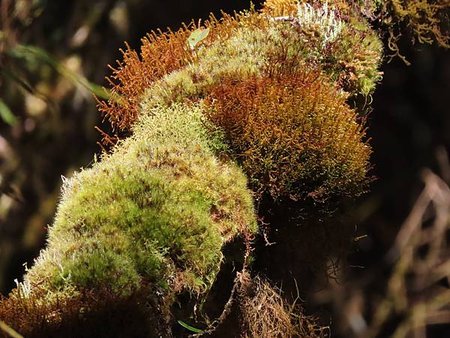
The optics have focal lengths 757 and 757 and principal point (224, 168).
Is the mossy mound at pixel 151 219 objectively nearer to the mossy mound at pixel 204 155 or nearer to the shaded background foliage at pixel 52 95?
the mossy mound at pixel 204 155

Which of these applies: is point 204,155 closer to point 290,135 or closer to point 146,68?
point 290,135

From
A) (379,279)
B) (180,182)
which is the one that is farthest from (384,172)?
(180,182)

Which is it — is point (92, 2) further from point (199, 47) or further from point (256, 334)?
point (256, 334)

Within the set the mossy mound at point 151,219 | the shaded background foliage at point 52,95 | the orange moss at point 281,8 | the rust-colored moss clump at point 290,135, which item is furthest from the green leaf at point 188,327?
the shaded background foliage at point 52,95

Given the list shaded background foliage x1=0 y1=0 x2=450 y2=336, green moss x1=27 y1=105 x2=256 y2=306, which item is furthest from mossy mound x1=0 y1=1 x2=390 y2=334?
shaded background foliage x1=0 y1=0 x2=450 y2=336

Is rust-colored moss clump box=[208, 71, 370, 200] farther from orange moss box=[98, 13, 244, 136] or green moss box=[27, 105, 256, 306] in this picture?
orange moss box=[98, 13, 244, 136]

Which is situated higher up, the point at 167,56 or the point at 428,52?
the point at 167,56
